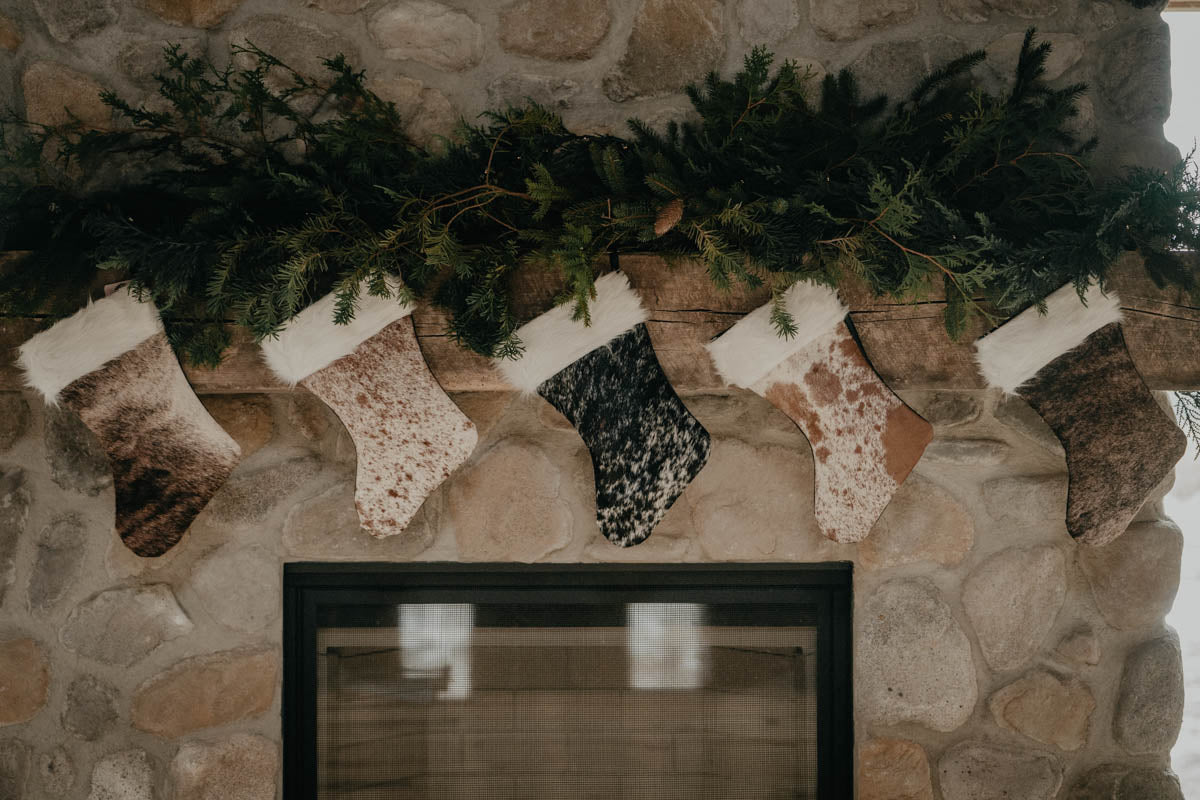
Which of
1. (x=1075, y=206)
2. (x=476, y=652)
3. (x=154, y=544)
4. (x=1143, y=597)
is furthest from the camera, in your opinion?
(x=476, y=652)

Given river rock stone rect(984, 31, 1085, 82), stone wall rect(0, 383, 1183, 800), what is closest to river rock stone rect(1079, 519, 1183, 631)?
stone wall rect(0, 383, 1183, 800)

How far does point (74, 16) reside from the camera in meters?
1.44

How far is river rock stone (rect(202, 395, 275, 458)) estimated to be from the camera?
57.6 inches

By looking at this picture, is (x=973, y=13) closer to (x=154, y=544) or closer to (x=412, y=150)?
(x=412, y=150)

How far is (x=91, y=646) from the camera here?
148cm

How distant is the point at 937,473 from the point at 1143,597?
0.42m

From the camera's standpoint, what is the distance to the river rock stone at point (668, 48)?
4.75 feet

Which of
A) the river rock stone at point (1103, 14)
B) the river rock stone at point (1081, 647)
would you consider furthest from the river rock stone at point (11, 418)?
the river rock stone at point (1103, 14)

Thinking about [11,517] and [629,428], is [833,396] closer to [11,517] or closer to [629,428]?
[629,428]

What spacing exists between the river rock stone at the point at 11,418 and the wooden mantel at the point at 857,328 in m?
0.15

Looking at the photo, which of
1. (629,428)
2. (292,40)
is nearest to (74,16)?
(292,40)

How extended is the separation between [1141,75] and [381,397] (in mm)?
1411

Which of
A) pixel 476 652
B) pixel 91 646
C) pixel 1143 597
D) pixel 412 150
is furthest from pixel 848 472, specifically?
pixel 91 646

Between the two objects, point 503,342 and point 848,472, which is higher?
point 503,342
